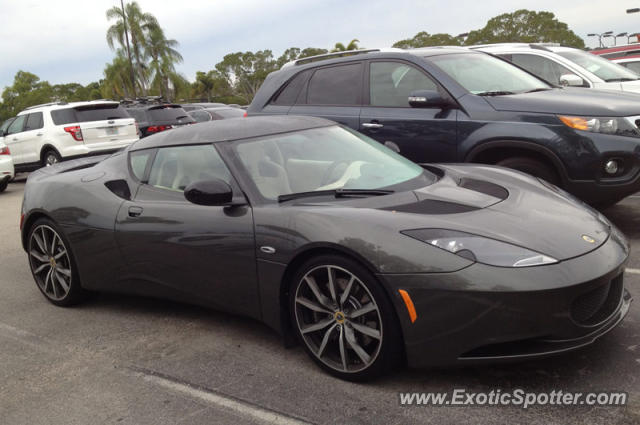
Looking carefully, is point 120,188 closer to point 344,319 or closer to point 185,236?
point 185,236

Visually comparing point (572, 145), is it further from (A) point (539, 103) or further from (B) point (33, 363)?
(B) point (33, 363)

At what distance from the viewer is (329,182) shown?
3947mm

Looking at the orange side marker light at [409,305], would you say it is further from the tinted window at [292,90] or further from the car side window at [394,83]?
the tinted window at [292,90]

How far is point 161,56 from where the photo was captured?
227 ft

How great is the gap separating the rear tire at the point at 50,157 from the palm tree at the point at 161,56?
Result: 55.7 m

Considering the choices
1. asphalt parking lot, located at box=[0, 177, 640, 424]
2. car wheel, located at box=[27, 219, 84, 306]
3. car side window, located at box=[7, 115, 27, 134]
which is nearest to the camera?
asphalt parking lot, located at box=[0, 177, 640, 424]

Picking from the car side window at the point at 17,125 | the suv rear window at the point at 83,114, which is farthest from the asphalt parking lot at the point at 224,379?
the car side window at the point at 17,125

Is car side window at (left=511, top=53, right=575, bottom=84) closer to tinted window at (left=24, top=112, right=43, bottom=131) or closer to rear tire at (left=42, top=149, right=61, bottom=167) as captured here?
rear tire at (left=42, top=149, right=61, bottom=167)

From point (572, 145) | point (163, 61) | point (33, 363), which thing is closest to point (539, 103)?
point (572, 145)

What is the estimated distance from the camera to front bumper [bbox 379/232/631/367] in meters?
2.86

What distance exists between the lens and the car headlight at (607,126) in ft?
17.3

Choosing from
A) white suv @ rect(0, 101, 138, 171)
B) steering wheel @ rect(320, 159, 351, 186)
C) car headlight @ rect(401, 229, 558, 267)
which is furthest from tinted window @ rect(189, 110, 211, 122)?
car headlight @ rect(401, 229, 558, 267)

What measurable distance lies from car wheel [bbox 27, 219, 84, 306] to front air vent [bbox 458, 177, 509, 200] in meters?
2.98

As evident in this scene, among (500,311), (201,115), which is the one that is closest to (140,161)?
(500,311)
